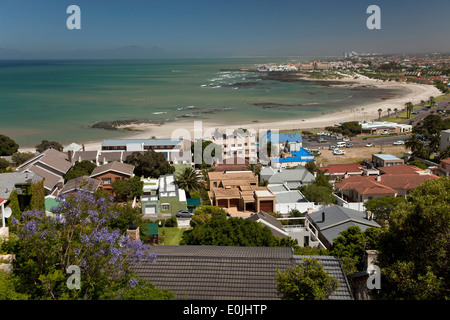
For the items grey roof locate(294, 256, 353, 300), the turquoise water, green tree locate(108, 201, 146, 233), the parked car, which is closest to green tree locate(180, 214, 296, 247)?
green tree locate(108, 201, 146, 233)

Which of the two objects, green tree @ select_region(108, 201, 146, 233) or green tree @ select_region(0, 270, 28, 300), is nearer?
green tree @ select_region(0, 270, 28, 300)

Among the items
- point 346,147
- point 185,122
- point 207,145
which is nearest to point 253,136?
point 207,145

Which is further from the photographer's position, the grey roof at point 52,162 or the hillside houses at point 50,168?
the grey roof at point 52,162

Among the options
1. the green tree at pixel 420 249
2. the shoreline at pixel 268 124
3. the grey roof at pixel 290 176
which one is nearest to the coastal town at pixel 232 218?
the green tree at pixel 420 249

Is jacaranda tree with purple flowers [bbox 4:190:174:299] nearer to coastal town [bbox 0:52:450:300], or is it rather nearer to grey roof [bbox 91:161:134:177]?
coastal town [bbox 0:52:450:300]

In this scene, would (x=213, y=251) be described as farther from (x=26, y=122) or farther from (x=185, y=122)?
(x=26, y=122)

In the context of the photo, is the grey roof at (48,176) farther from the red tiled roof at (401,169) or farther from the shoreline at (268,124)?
the red tiled roof at (401,169)

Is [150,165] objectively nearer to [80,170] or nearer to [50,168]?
[80,170]
